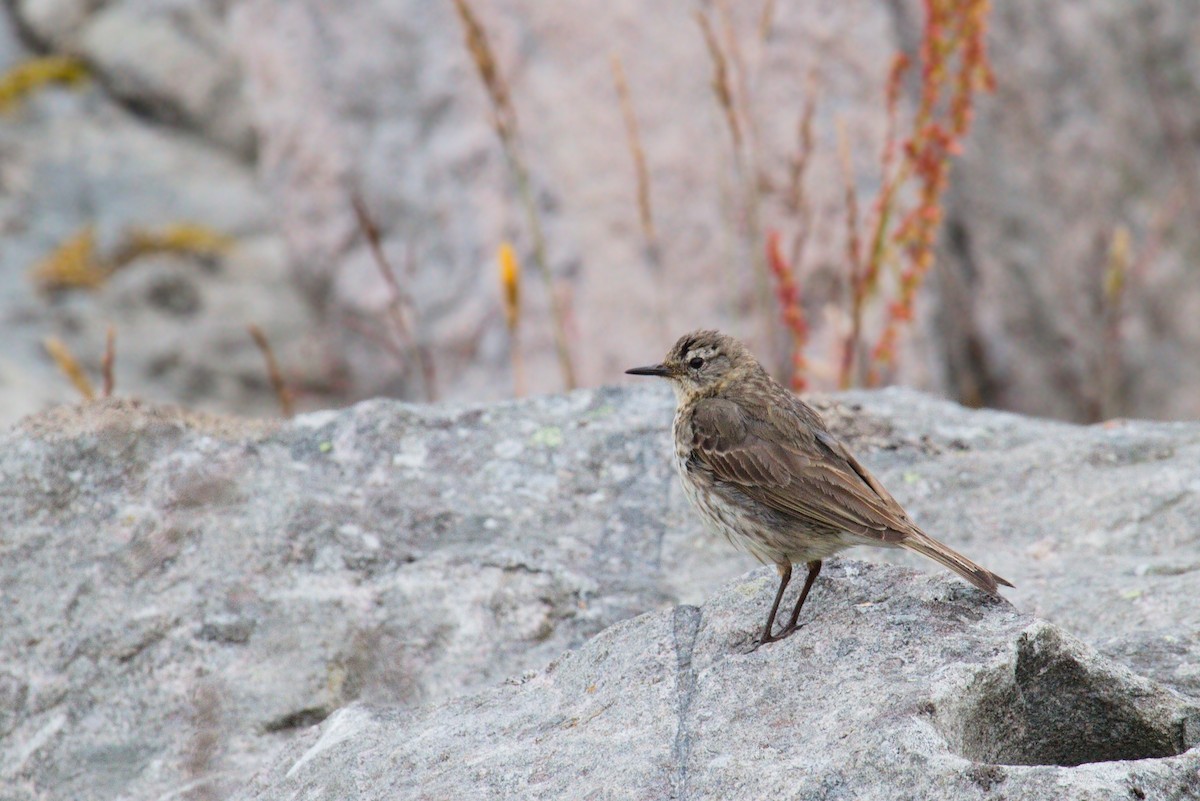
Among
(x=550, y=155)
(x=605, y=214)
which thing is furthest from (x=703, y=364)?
(x=550, y=155)

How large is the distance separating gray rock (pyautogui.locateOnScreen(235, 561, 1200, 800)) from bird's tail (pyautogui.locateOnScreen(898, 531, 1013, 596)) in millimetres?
53

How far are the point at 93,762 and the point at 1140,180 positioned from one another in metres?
6.97

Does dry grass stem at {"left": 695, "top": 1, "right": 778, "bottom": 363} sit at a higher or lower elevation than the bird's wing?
higher

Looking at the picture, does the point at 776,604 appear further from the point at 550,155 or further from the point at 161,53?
the point at 161,53

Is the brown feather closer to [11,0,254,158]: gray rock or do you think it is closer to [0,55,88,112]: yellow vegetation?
[11,0,254,158]: gray rock

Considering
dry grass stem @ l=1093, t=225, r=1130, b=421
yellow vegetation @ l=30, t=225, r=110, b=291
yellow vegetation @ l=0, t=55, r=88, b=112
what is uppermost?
yellow vegetation @ l=0, t=55, r=88, b=112

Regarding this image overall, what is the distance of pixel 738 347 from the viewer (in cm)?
535

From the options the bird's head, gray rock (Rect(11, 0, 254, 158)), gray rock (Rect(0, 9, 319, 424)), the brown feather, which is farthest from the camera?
gray rock (Rect(11, 0, 254, 158))

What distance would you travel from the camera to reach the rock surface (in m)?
3.64

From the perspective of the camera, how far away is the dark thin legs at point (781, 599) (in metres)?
3.58

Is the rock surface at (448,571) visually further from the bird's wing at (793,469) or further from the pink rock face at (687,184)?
the pink rock face at (687,184)

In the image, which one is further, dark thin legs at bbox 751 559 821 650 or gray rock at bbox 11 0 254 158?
gray rock at bbox 11 0 254 158

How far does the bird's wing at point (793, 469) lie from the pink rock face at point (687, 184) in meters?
2.77

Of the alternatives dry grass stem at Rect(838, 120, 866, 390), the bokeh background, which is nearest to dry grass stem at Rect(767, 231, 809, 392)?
dry grass stem at Rect(838, 120, 866, 390)
